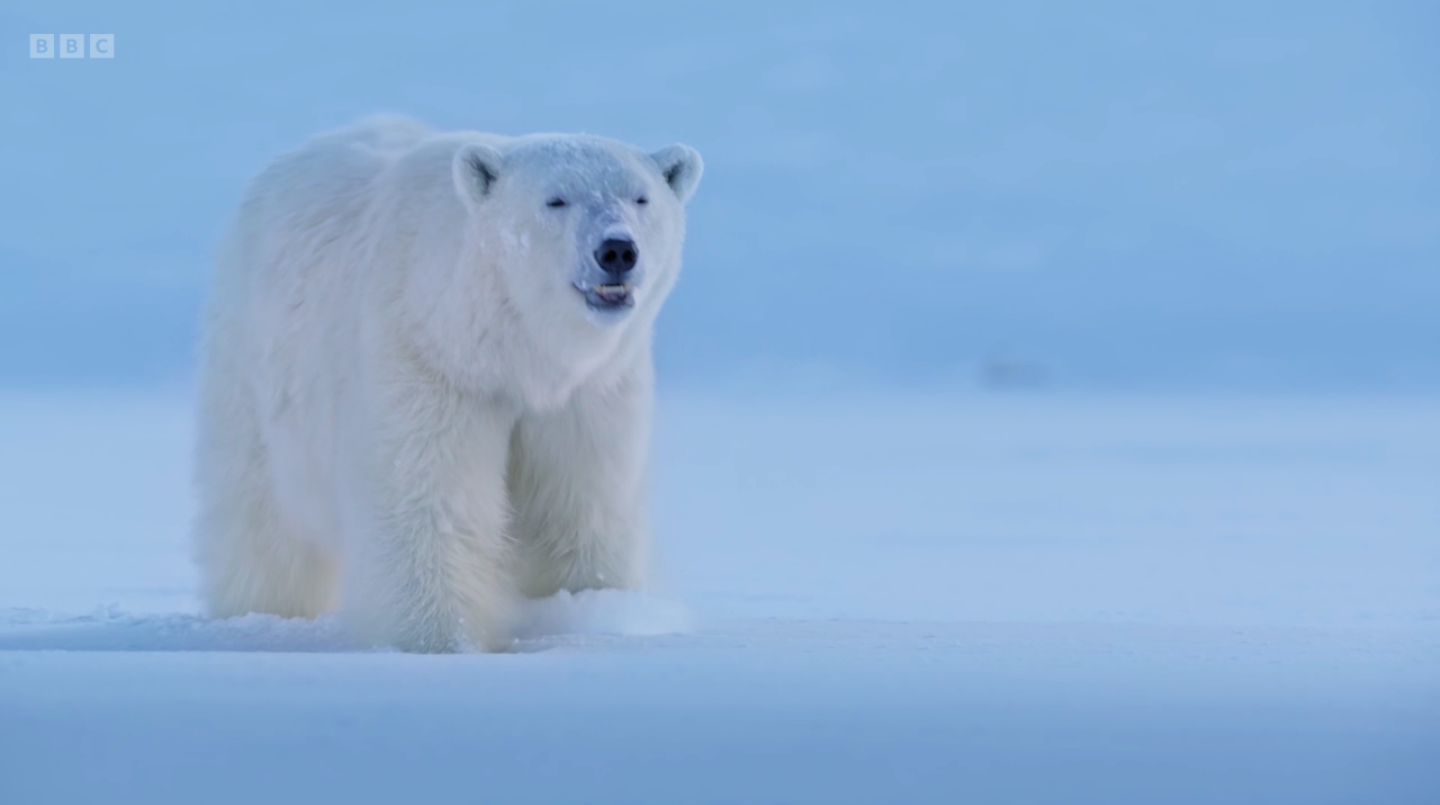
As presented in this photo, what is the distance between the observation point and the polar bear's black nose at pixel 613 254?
4.13 metres

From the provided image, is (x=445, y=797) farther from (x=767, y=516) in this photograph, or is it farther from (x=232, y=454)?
(x=767, y=516)

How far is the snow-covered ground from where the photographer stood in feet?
9.19

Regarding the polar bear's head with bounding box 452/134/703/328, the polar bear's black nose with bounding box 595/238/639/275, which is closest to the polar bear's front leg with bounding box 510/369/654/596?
the polar bear's head with bounding box 452/134/703/328

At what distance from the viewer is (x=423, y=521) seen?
4.40 metres

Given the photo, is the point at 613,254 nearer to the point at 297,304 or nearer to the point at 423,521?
the point at 423,521

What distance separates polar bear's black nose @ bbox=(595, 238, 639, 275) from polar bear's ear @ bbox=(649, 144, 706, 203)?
0.57 meters

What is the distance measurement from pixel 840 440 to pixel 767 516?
343 inches

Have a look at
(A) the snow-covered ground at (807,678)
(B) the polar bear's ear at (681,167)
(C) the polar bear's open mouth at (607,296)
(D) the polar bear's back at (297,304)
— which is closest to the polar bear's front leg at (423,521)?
(A) the snow-covered ground at (807,678)

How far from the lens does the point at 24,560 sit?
755 centimetres

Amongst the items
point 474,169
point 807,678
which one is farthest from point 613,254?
point 807,678

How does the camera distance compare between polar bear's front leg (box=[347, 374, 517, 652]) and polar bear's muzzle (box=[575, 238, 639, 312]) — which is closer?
polar bear's muzzle (box=[575, 238, 639, 312])

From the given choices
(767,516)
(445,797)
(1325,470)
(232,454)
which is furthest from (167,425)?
(445,797)

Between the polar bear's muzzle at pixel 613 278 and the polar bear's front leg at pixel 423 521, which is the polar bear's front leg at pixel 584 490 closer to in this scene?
the polar bear's front leg at pixel 423 521

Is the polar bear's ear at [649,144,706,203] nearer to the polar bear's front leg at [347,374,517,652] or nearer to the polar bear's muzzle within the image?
the polar bear's muzzle
